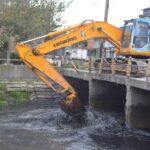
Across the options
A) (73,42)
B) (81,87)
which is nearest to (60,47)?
(73,42)

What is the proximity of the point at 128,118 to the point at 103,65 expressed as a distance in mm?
5320

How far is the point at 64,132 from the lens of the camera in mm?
22891

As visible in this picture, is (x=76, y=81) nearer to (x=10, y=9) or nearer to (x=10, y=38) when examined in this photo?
(x=10, y=38)

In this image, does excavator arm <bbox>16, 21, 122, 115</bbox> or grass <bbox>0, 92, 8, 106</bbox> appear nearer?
excavator arm <bbox>16, 21, 122, 115</bbox>

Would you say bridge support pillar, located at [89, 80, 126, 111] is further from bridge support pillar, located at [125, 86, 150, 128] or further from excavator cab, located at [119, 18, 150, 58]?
bridge support pillar, located at [125, 86, 150, 128]

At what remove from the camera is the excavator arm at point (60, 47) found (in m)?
26.2

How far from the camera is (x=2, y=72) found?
36.1 meters

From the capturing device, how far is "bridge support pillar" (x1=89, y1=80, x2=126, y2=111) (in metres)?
29.2

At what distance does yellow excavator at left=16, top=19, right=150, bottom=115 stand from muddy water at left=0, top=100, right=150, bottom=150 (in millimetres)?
1222

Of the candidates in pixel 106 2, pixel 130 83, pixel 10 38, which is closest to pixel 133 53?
pixel 130 83

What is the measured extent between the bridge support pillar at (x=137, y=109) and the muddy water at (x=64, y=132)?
488mm

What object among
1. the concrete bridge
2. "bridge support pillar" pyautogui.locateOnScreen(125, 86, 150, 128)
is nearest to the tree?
the concrete bridge

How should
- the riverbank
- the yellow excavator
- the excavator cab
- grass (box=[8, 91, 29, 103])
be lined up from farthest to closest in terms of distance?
grass (box=[8, 91, 29, 103])
the riverbank
the yellow excavator
the excavator cab

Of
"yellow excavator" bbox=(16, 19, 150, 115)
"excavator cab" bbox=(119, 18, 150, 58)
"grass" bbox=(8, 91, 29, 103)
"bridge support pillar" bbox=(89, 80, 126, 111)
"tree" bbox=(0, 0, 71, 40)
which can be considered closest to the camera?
"excavator cab" bbox=(119, 18, 150, 58)
